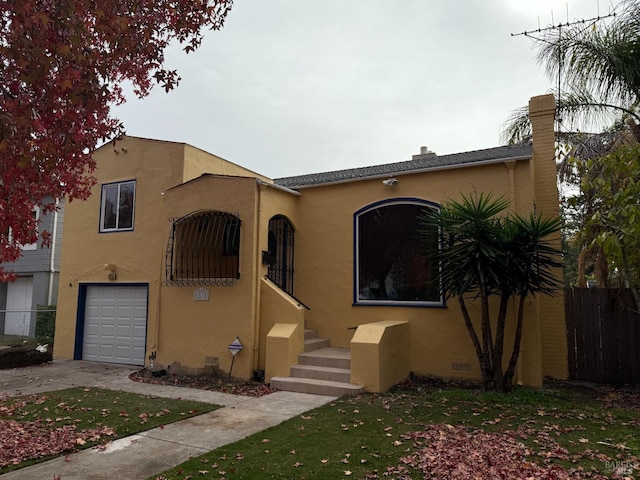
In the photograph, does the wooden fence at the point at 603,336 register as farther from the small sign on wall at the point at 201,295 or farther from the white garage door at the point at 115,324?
the white garage door at the point at 115,324

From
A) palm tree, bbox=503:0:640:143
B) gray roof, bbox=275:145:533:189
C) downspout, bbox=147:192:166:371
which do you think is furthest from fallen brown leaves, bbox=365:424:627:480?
downspout, bbox=147:192:166:371

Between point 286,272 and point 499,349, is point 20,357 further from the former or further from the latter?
point 499,349

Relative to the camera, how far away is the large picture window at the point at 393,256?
9.09 metres

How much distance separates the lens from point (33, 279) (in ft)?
56.1

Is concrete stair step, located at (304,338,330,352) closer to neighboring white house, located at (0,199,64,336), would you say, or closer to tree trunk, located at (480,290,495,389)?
tree trunk, located at (480,290,495,389)

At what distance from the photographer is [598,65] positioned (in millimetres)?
8445

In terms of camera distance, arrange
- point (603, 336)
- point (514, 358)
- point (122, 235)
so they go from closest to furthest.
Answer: point (514, 358)
point (603, 336)
point (122, 235)

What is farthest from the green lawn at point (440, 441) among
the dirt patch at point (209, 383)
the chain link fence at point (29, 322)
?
the chain link fence at point (29, 322)

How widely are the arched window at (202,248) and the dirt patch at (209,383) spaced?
2.02 meters

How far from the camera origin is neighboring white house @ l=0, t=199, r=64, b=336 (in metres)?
16.7

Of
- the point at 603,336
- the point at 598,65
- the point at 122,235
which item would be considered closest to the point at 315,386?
the point at 603,336

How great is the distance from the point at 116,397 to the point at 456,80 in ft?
31.9

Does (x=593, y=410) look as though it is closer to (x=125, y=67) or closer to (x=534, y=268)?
(x=534, y=268)

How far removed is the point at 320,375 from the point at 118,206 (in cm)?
736
